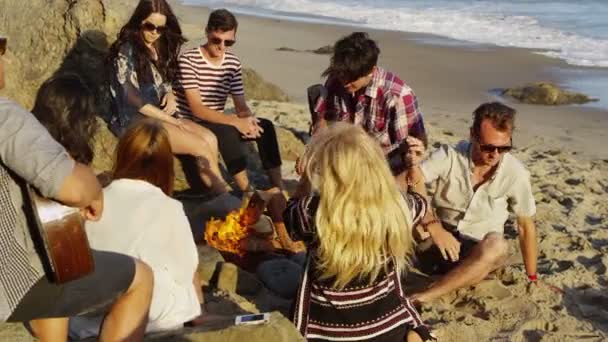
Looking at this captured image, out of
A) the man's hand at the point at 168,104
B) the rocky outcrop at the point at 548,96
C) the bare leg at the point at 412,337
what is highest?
the man's hand at the point at 168,104

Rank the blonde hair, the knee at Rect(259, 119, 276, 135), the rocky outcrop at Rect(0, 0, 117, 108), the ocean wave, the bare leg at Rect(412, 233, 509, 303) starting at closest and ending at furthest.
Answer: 1. the blonde hair
2. the bare leg at Rect(412, 233, 509, 303)
3. the knee at Rect(259, 119, 276, 135)
4. the rocky outcrop at Rect(0, 0, 117, 108)
5. the ocean wave

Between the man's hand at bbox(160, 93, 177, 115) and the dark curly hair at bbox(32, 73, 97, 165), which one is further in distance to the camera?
the man's hand at bbox(160, 93, 177, 115)

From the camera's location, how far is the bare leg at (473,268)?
4773 mm

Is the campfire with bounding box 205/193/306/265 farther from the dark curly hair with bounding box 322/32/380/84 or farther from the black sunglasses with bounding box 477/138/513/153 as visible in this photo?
the black sunglasses with bounding box 477/138/513/153

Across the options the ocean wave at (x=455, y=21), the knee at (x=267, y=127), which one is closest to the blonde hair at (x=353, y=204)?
the knee at (x=267, y=127)

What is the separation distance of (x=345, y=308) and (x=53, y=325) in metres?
1.29

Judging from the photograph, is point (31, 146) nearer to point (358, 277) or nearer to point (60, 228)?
point (60, 228)

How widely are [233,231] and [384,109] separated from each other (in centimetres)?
141

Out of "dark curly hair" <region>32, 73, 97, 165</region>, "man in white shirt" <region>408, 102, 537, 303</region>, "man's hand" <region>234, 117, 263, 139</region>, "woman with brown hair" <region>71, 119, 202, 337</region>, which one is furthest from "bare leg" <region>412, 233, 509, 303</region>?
"dark curly hair" <region>32, 73, 97, 165</region>

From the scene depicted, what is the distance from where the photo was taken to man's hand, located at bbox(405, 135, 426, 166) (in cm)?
520

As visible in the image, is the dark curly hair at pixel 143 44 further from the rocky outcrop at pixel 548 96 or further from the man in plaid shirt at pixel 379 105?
the rocky outcrop at pixel 548 96

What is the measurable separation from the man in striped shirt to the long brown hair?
2.42m

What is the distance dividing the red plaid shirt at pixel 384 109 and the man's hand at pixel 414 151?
0.21 m

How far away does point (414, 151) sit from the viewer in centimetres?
534
